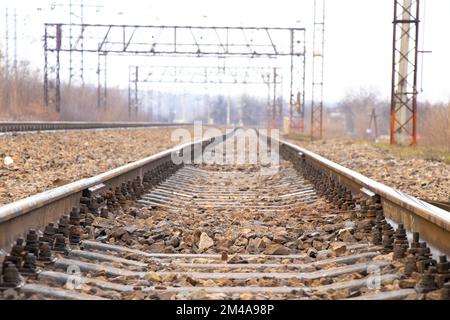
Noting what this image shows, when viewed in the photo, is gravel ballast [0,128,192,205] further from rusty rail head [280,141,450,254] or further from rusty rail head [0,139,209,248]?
rusty rail head [280,141,450,254]

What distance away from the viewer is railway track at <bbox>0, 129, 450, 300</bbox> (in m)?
4.14

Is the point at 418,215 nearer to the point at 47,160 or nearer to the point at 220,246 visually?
the point at 220,246

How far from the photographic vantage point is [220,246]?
5879 millimetres

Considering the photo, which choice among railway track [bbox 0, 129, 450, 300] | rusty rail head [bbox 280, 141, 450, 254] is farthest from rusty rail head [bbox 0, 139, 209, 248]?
rusty rail head [bbox 280, 141, 450, 254]

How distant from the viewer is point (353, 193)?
8.04m

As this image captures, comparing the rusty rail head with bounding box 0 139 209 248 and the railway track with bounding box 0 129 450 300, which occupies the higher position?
the rusty rail head with bounding box 0 139 209 248

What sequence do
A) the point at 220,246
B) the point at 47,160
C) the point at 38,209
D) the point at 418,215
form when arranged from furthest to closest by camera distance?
1. the point at 47,160
2. the point at 220,246
3. the point at 38,209
4. the point at 418,215

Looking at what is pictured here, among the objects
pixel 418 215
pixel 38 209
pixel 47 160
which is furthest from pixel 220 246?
pixel 47 160

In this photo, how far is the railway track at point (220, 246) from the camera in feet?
13.6

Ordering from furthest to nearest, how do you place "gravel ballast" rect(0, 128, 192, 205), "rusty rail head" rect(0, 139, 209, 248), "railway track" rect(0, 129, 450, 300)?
"gravel ballast" rect(0, 128, 192, 205) < "rusty rail head" rect(0, 139, 209, 248) < "railway track" rect(0, 129, 450, 300)

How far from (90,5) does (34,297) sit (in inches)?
1529

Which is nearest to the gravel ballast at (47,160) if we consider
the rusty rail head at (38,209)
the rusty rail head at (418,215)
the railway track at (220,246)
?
the rusty rail head at (38,209)

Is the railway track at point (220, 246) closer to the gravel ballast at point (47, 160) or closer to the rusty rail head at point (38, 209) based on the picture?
the rusty rail head at point (38, 209)

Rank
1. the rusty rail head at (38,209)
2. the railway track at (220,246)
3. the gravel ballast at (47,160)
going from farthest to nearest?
the gravel ballast at (47,160) → the rusty rail head at (38,209) → the railway track at (220,246)
